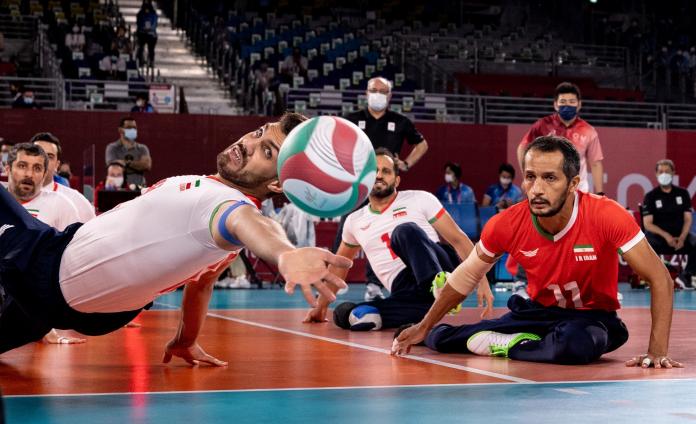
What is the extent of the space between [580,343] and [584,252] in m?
0.50

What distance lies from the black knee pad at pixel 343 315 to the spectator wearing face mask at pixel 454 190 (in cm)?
956

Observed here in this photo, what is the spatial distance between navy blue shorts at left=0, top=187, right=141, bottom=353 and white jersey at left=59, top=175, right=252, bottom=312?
0.22ft

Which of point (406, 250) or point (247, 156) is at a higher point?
point (247, 156)

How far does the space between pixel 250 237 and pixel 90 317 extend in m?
1.62

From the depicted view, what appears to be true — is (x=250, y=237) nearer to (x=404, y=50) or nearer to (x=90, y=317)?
(x=90, y=317)

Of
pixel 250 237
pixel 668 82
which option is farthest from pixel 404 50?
pixel 250 237

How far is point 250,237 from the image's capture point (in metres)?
3.83

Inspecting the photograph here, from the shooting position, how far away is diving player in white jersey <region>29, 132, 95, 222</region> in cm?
794

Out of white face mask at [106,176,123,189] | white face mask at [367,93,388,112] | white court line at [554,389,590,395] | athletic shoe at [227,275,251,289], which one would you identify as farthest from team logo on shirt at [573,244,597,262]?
athletic shoe at [227,275,251,289]

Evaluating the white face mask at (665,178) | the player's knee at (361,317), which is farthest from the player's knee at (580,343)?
the white face mask at (665,178)

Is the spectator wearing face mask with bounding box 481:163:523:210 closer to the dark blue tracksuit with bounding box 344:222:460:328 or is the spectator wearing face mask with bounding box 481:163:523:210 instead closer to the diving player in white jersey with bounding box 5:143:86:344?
the dark blue tracksuit with bounding box 344:222:460:328

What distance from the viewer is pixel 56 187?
8.27 meters

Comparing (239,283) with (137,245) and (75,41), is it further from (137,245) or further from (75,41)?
(137,245)

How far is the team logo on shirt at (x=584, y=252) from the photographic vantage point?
584cm
